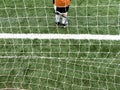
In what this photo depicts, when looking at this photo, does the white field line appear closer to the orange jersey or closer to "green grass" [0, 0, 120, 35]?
"green grass" [0, 0, 120, 35]

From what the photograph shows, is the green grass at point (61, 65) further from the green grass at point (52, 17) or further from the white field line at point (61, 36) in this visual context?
the green grass at point (52, 17)

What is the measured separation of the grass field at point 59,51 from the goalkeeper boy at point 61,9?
167 millimetres

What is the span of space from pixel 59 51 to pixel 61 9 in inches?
39.8

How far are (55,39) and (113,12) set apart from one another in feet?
5.62

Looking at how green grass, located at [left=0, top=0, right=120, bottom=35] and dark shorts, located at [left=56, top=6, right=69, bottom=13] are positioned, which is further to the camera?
green grass, located at [left=0, top=0, right=120, bottom=35]

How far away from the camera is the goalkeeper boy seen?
687 cm

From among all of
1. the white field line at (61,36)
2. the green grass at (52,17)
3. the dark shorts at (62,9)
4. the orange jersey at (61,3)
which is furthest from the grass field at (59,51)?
the orange jersey at (61,3)

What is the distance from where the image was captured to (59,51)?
21.7ft

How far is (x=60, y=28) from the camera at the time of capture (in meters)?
7.32

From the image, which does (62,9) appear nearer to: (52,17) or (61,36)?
(61,36)

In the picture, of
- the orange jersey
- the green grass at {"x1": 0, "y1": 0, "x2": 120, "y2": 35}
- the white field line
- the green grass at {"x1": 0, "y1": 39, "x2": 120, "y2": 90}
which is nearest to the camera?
the green grass at {"x1": 0, "y1": 39, "x2": 120, "y2": 90}

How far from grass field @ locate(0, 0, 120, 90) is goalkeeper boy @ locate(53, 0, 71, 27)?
0.55ft

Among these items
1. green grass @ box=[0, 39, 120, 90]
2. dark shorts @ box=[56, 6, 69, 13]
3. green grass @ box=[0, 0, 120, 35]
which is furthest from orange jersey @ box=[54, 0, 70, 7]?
green grass @ box=[0, 39, 120, 90]

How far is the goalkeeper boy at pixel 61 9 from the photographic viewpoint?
6867mm
